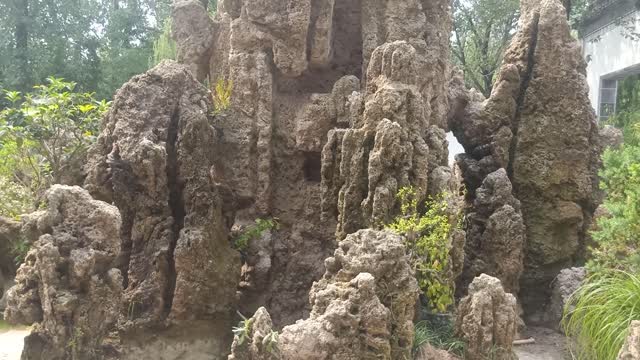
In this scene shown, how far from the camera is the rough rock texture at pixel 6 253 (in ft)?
30.6

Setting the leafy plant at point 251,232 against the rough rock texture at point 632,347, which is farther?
the leafy plant at point 251,232

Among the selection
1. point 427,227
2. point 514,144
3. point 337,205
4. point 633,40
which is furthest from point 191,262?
point 633,40

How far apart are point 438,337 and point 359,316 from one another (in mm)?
1496

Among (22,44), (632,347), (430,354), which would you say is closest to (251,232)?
(430,354)

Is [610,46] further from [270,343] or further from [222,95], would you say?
[270,343]

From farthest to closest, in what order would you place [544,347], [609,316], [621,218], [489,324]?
1. [544,347]
2. [489,324]
3. [621,218]
4. [609,316]

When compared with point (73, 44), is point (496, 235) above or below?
below

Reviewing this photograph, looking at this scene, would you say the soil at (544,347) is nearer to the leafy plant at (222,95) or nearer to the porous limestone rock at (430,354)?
the porous limestone rock at (430,354)

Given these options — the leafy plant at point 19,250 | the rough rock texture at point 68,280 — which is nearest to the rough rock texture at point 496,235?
the rough rock texture at point 68,280

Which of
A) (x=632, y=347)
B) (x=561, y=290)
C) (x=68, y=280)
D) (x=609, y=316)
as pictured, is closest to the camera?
(x=632, y=347)

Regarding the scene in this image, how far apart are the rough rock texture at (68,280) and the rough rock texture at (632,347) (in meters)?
4.21

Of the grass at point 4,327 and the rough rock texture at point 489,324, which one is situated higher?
the rough rock texture at point 489,324

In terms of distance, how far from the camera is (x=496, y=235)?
8.12 meters

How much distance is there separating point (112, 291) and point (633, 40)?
60.4 ft
